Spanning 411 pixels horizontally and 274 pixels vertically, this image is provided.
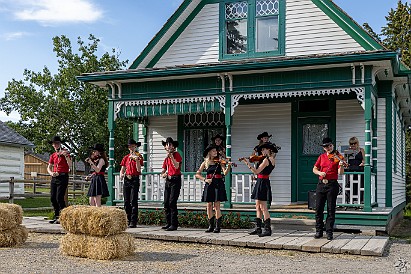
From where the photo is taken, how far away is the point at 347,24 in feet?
45.3

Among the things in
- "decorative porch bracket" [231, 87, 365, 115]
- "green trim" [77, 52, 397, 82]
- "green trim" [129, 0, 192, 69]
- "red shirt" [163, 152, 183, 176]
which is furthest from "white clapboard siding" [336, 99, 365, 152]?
"green trim" [129, 0, 192, 69]

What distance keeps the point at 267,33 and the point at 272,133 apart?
2642 millimetres

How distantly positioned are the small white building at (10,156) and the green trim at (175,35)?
1343 cm

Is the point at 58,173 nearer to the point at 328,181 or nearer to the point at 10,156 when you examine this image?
the point at 328,181

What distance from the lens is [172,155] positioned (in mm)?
Result: 11445

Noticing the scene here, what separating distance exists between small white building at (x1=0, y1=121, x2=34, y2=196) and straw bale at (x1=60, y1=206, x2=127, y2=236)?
18501mm

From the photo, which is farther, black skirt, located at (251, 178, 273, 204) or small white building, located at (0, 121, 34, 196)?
small white building, located at (0, 121, 34, 196)

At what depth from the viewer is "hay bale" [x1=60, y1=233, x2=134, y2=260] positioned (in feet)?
27.8

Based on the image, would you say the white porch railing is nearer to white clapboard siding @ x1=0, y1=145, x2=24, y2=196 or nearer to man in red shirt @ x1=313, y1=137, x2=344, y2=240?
man in red shirt @ x1=313, y1=137, x2=344, y2=240

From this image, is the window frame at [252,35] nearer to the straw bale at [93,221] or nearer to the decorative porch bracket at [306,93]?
the decorative porch bracket at [306,93]

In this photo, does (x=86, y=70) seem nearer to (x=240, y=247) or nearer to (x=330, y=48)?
(x=330, y=48)

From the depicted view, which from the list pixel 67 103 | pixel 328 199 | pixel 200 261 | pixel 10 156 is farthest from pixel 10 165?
pixel 200 261

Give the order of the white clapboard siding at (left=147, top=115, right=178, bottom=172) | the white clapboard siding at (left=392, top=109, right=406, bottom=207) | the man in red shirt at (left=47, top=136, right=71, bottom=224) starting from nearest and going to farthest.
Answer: the man in red shirt at (left=47, top=136, right=71, bottom=224), the white clapboard siding at (left=392, top=109, right=406, bottom=207), the white clapboard siding at (left=147, top=115, right=178, bottom=172)

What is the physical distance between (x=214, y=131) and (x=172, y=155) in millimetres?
4066
